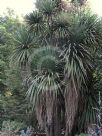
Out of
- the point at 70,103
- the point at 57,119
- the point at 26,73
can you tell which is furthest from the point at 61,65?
the point at 57,119

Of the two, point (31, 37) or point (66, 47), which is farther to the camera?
point (31, 37)

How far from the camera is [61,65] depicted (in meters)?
10.4

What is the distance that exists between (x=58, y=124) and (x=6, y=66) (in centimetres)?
490

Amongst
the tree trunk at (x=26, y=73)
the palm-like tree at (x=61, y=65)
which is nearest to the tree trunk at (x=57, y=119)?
the palm-like tree at (x=61, y=65)

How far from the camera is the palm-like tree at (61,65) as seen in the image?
9.99m

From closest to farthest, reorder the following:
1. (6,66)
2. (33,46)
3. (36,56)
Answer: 1. (36,56)
2. (33,46)
3. (6,66)

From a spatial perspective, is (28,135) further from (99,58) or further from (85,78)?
(99,58)

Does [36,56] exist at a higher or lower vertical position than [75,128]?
higher

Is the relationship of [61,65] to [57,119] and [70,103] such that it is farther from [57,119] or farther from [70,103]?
[57,119]

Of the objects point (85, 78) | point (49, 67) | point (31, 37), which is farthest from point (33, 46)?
point (85, 78)

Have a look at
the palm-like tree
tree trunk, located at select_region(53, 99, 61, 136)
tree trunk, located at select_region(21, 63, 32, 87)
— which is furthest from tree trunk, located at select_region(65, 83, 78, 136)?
tree trunk, located at select_region(21, 63, 32, 87)

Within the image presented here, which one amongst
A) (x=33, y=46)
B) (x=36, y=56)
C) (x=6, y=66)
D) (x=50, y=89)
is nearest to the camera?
(x=50, y=89)

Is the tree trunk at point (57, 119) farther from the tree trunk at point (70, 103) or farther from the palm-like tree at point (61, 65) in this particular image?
the tree trunk at point (70, 103)

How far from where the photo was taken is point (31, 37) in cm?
1147
